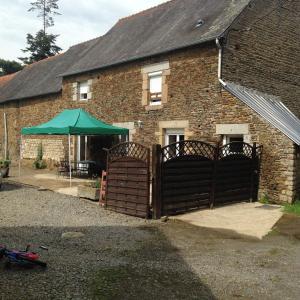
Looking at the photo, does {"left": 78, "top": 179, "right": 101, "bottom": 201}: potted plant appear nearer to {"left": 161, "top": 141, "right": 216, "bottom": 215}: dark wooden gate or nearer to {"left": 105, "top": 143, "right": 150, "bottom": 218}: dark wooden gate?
{"left": 105, "top": 143, "right": 150, "bottom": 218}: dark wooden gate

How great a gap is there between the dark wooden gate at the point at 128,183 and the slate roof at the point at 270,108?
407 centimetres

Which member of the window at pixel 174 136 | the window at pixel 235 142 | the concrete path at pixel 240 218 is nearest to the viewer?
the concrete path at pixel 240 218

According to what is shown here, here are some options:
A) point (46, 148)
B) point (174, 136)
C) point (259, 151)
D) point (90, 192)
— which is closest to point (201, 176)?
point (259, 151)

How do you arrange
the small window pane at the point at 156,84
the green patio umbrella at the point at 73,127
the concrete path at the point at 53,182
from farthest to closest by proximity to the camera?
1. the small window pane at the point at 156,84
2. the green patio umbrella at the point at 73,127
3. the concrete path at the point at 53,182

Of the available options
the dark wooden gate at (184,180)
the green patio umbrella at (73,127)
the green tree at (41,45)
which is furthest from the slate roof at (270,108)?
the green tree at (41,45)

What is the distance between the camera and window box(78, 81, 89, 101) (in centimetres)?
1922

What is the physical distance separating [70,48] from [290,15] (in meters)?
14.1

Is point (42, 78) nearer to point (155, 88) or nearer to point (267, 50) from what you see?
point (155, 88)

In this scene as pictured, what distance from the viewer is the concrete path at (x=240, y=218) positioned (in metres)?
8.37

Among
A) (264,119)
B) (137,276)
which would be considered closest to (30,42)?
(264,119)

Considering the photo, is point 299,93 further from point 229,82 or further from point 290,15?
point 229,82

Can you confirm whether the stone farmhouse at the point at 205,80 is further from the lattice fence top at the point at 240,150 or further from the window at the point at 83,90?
the lattice fence top at the point at 240,150

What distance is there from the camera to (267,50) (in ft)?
48.1

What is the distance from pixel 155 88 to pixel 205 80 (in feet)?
8.39
